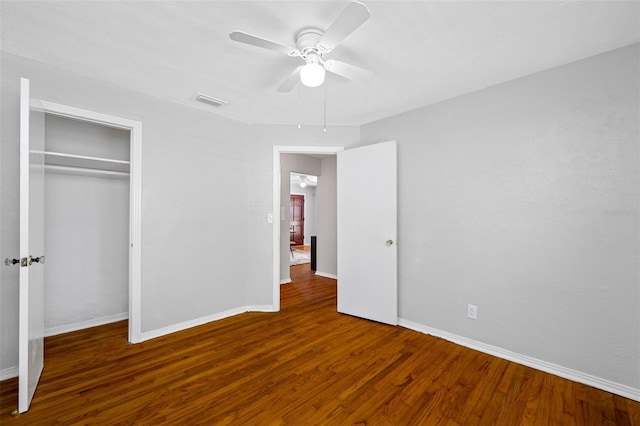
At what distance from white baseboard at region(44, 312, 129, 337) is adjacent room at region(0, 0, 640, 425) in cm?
2

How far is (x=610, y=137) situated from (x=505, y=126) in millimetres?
697

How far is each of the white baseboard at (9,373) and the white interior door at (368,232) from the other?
2.99 m

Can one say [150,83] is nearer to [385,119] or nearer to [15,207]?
[15,207]

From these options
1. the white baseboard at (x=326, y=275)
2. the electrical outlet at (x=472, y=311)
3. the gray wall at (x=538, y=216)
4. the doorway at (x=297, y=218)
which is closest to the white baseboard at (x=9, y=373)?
the gray wall at (x=538, y=216)

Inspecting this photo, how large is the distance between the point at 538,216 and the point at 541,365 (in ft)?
4.03

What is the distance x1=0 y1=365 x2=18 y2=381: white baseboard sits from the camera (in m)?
2.10

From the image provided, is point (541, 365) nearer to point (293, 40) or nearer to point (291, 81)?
point (291, 81)

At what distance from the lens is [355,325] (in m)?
3.20

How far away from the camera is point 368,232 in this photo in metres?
3.39

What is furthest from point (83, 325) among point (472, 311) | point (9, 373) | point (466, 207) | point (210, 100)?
point (466, 207)

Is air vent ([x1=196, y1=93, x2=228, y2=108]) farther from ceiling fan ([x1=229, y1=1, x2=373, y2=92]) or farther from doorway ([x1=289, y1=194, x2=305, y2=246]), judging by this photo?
doorway ([x1=289, y1=194, x2=305, y2=246])

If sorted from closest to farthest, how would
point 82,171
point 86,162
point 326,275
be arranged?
point 86,162 < point 82,171 < point 326,275

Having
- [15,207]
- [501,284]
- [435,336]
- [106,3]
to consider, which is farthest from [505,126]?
[15,207]

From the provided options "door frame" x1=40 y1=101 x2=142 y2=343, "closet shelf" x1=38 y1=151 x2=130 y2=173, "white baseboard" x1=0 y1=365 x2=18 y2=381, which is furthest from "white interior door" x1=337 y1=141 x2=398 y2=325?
"white baseboard" x1=0 y1=365 x2=18 y2=381
